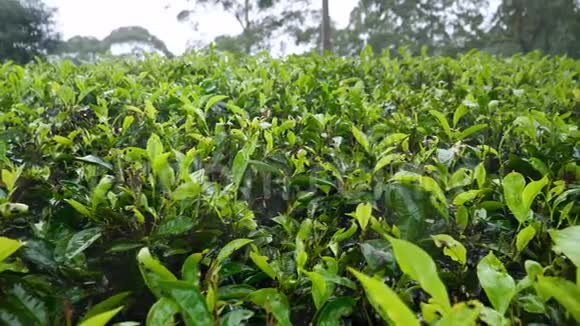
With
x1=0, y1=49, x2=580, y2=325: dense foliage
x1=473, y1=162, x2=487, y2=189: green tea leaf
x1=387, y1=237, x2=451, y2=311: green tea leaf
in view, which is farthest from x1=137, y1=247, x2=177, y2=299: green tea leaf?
x1=473, y1=162, x2=487, y2=189: green tea leaf

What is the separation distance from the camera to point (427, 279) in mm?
578

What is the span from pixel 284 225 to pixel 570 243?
22.1 inches

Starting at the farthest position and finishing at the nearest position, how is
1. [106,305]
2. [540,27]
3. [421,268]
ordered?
[540,27] < [106,305] < [421,268]

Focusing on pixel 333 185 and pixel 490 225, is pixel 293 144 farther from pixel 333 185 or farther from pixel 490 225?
pixel 490 225

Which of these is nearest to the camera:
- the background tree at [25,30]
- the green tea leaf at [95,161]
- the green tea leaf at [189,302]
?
the green tea leaf at [189,302]

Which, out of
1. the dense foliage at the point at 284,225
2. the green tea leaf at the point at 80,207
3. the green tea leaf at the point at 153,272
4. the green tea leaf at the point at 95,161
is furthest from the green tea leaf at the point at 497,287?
the green tea leaf at the point at 95,161

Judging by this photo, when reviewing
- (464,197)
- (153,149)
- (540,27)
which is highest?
(540,27)

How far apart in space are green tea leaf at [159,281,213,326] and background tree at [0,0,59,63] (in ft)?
40.3

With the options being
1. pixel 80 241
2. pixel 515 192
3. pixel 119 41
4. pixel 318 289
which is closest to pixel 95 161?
pixel 80 241

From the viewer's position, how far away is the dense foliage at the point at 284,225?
72 centimetres

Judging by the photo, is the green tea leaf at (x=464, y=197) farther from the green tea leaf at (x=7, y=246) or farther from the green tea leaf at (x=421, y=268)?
the green tea leaf at (x=7, y=246)

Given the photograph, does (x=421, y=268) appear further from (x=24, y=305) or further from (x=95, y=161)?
(x=95, y=161)

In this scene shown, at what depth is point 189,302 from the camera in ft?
2.27

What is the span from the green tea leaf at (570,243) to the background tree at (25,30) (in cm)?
Result: 1258
